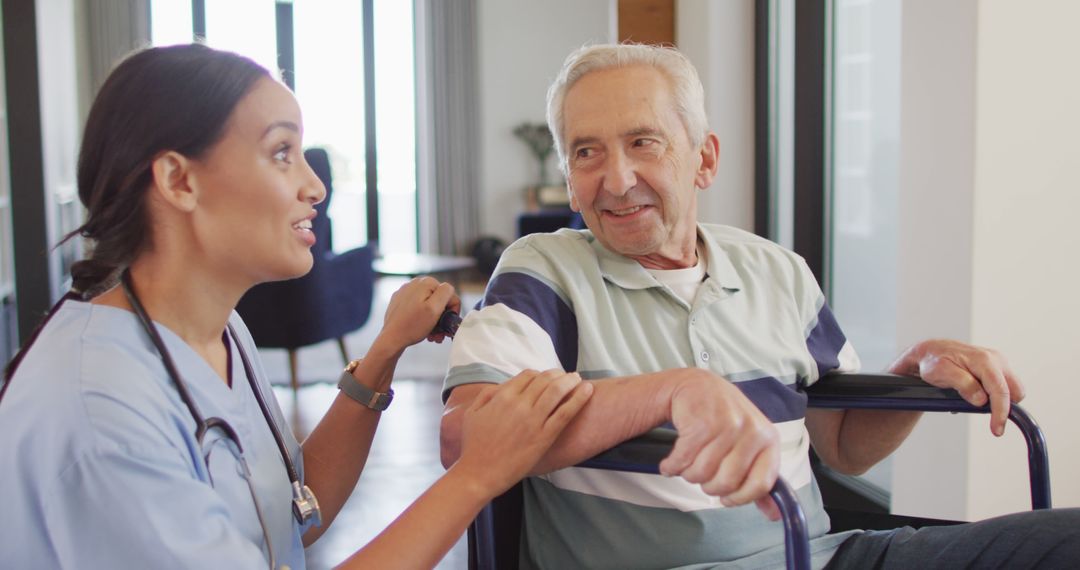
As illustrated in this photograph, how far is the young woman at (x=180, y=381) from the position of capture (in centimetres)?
91

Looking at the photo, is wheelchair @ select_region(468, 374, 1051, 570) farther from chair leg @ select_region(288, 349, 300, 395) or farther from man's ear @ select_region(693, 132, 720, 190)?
chair leg @ select_region(288, 349, 300, 395)

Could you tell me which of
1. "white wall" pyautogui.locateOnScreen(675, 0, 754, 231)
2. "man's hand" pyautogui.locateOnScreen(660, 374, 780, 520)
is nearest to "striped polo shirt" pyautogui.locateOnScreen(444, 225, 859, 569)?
"man's hand" pyautogui.locateOnScreen(660, 374, 780, 520)

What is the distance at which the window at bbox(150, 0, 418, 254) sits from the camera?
8945 mm

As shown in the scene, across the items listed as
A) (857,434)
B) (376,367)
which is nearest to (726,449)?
(376,367)

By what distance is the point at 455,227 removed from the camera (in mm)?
9578

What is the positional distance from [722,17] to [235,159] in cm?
240

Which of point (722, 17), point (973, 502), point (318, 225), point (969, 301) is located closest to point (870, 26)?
point (722, 17)

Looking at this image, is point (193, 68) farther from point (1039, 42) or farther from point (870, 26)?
point (870, 26)

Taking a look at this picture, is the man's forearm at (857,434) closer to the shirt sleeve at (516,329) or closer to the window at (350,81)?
the shirt sleeve at (516,329)

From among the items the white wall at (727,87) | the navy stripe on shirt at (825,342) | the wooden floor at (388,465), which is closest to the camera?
the navy stripe on shirt at (825,342)

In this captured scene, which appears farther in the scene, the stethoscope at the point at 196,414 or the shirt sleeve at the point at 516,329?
the shirt sleeve at the point at 516,329

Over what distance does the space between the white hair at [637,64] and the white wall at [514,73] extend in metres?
7.93

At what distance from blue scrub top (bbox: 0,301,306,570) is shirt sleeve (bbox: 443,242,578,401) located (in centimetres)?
38

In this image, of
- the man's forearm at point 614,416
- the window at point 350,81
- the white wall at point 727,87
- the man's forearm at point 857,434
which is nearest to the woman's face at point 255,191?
the man's forearm at point 614,416
